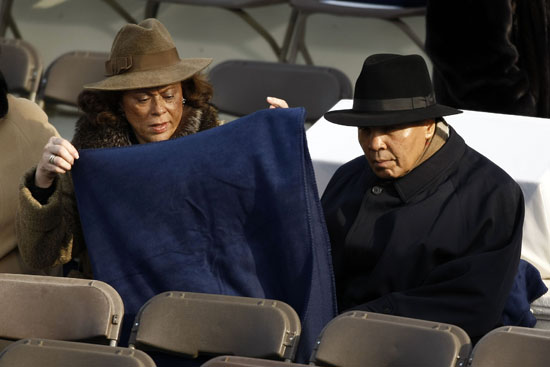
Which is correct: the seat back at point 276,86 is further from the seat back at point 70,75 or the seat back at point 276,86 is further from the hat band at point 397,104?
the hat band at point 397,104

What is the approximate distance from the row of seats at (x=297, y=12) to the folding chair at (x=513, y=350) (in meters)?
3.37

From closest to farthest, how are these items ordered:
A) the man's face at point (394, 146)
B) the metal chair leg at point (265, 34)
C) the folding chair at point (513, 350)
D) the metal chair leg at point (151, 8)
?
the folding chair at point (513, 350) → the man's face at point (394, 146) → the metal chair leg at point (265, 34) → the metal chair leg at point (151, 8)

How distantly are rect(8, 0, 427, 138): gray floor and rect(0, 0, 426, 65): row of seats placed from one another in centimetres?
13

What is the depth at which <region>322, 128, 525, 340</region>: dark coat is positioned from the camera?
295 centimetres

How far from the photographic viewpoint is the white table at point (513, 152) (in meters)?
3.55

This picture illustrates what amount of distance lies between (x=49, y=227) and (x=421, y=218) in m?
1.05

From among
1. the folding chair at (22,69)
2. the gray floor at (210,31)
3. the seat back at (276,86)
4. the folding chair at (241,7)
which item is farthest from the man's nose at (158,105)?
the gray floor at (210,31)

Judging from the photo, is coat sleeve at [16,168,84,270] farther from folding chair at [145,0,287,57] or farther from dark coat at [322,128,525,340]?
folding chair at [145,0,287,57]

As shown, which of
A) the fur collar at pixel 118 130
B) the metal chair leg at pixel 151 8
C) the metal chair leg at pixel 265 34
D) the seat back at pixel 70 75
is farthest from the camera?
the metal chair leg at pixel 151 8

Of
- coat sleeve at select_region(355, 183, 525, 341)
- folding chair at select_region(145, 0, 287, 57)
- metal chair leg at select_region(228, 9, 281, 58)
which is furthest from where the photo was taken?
metal chair leg at select_region(228, 9, 281, 58)

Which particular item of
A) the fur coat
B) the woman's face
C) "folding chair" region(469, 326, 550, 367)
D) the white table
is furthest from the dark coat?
the fur coat

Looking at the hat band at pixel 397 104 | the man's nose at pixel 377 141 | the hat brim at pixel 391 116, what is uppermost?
the hat band at pixel 397 104

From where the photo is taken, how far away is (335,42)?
6590mm

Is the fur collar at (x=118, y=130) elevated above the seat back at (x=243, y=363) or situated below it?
above
